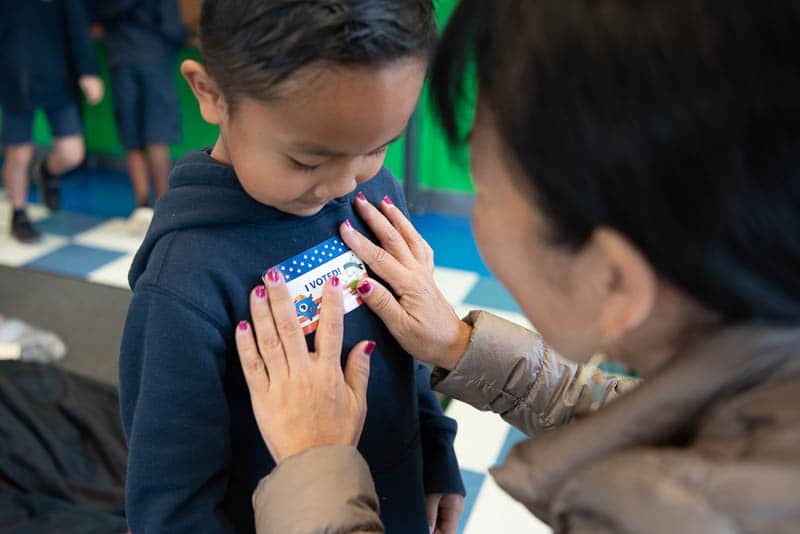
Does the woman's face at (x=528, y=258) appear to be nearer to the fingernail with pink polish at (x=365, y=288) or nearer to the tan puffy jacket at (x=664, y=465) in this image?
the tan puffy jacket at (x=664, y=465)

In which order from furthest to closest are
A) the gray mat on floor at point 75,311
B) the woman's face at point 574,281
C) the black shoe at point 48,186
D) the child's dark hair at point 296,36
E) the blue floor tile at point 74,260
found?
the black shoe at point 48,186
the blue floor tile at point 74,260
the gray mat on floor at point 75,311
the child's dark hair at point 296,36
the woman's face at point 574,281

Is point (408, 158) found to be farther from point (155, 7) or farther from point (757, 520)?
point (757, 520)

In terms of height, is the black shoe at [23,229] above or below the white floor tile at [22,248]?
above

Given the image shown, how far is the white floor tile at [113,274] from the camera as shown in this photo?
268 centimetres

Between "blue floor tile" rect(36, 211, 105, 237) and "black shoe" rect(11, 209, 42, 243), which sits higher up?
"black shoe" rect(11, 209, 42, 243)

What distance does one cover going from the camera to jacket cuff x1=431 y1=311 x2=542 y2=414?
36.4 inches

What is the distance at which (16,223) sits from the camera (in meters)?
3.09

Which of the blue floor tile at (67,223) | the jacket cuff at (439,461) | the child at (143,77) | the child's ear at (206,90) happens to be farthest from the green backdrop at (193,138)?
the child's ear at (206,90)

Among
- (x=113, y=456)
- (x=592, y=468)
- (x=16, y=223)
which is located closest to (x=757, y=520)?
(x=592, y=468)

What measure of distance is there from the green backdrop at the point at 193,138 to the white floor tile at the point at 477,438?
4.57ft

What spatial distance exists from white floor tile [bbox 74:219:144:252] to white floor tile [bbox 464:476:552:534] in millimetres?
1912

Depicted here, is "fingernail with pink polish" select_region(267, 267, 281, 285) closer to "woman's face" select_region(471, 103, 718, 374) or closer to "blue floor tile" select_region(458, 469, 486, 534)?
"woman's face" select_region(471, 103, 718, 374)

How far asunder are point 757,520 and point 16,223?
10.7 feet

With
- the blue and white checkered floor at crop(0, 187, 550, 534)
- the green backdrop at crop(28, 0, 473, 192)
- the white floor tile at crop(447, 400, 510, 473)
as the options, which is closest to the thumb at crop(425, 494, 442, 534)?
the blue and white checkered floor at crop(0, 187, 550, 534)
